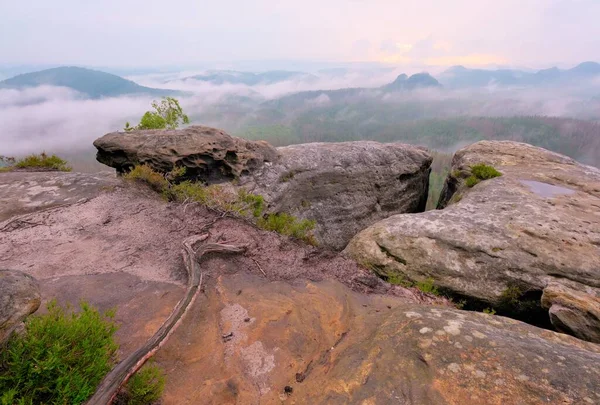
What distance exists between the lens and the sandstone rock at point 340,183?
2151cm

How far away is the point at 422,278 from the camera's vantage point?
10781mm

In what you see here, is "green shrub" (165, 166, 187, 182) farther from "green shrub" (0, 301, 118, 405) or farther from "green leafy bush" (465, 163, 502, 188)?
"green leafy bush" (465, 163, 502, 188)

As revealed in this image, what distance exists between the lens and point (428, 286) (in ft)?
34.1

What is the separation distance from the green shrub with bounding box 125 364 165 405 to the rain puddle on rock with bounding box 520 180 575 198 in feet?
55.5

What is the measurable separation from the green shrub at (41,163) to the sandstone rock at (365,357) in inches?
703

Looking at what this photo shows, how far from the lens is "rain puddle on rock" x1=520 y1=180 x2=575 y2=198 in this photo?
15.4m

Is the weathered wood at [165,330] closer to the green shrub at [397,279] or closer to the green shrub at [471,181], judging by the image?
the green shrub at [397,279]

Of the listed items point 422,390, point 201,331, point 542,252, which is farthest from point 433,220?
point 201,331

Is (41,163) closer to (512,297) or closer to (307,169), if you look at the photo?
(307,169)

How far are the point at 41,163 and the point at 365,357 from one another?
2186 cm

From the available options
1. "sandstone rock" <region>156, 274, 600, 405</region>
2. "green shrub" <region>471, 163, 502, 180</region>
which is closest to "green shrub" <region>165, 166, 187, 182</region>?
"sandstone rock" <region>156, 274, 600, 405</region>

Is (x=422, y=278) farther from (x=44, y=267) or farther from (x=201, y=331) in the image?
(x=44, y=267)

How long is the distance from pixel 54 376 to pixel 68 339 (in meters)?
0.45

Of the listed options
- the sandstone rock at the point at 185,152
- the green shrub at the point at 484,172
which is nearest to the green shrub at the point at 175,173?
the sandstone rock at the point at 185,152
